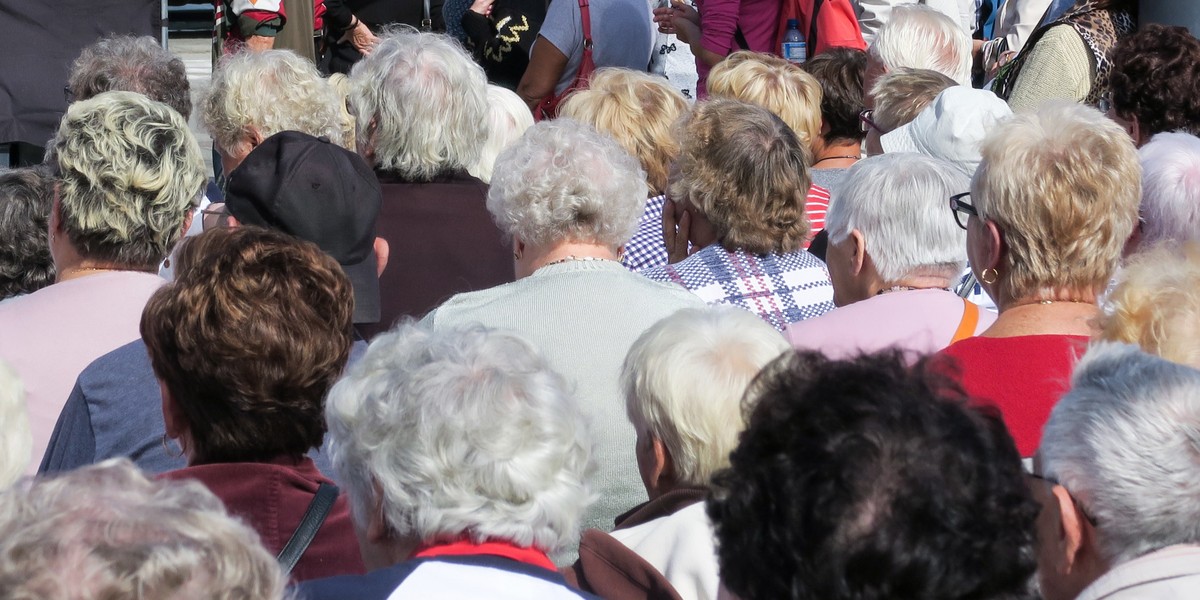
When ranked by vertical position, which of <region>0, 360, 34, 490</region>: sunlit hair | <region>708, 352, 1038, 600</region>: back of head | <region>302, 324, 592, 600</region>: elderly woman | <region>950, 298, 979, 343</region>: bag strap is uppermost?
<region>708, 352, 1038, 600</region>: back of head

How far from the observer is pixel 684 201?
12.7 ft

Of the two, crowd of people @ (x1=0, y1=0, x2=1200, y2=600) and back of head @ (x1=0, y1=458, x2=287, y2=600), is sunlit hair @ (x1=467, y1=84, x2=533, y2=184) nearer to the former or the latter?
crowd of people @ (x1=0, y1=0, x2=1200, y2=600)

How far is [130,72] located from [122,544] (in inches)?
153

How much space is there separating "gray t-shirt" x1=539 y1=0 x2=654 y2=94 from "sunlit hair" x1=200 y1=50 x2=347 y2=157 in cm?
220

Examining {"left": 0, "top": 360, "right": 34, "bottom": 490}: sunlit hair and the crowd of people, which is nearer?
the crowd of people

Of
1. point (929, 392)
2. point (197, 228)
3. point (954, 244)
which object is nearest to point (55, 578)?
Result: point (929, 392)

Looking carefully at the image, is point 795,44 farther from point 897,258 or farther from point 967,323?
point 967,323

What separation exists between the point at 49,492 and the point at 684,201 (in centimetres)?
263

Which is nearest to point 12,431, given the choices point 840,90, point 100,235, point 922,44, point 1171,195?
point 100,235

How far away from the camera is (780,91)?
4.89m

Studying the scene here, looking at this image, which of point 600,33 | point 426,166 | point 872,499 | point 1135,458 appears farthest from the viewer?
point 600,33

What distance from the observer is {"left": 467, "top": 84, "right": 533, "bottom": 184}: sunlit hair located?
468 centimetres

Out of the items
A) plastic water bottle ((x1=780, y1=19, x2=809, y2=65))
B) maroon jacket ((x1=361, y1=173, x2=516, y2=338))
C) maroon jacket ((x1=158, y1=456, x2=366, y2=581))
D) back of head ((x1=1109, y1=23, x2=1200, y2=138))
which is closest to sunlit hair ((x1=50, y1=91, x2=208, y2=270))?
maroon jacket ((x1=361, y1=173, x2=516, y2=338))

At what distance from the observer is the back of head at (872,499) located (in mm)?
1501
